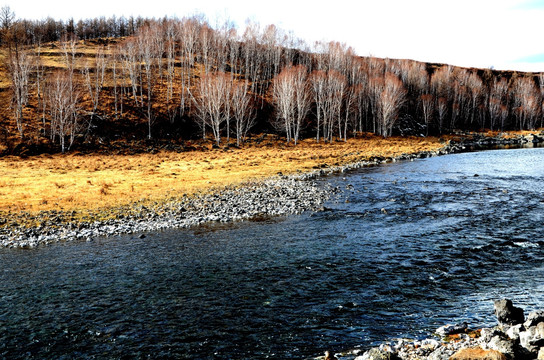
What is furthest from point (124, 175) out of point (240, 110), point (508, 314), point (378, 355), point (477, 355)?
point (240, 110)

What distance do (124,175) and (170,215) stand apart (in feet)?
59.9

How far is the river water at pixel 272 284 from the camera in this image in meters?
9.68

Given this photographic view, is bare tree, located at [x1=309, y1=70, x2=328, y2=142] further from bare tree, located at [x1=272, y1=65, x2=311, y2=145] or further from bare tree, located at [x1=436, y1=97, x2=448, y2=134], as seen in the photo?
bare tree, located at [x1=436, y1=97, x2=448, y2=134]

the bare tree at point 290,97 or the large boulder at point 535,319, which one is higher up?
the bare tree at point 290,97

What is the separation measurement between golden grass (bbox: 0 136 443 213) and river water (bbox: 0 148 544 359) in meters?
10.2

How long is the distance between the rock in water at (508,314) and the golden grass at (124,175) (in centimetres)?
2385

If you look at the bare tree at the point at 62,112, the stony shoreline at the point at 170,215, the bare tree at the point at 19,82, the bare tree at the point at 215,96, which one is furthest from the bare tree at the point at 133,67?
the stony shoreline at the point at 170,215

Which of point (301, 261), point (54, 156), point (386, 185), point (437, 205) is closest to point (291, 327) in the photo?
point (301, 261)

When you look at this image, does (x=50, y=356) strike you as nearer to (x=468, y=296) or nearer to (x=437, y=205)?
(x=468, y=296)

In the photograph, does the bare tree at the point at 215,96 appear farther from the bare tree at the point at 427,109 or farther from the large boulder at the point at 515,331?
the bare tree at the point at 427,109

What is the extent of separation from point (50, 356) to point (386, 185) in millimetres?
29296

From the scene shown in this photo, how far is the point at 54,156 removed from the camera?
54812mm

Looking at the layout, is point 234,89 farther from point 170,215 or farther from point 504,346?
point 504,346

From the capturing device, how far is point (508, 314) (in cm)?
944
